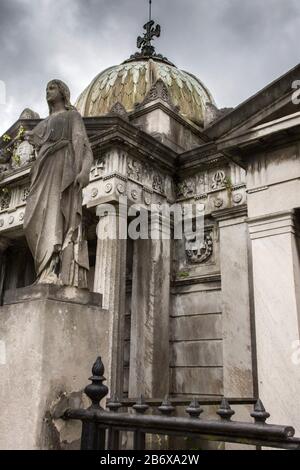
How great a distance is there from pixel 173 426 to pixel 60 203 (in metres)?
2.57

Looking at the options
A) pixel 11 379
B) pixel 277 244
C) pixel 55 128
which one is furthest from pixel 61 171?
pixel 277 244

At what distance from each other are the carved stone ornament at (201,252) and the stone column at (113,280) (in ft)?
A: 7.58

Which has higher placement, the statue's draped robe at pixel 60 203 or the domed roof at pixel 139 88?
the domed roof at pixel 139 88

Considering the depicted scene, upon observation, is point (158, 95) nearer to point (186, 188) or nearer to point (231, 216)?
point (186, 188)

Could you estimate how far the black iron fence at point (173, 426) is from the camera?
2545 millimetres

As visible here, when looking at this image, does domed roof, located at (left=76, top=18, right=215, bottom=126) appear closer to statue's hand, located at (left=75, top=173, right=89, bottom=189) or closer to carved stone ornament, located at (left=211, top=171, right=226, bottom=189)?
carved stone ornament, located at (left=211, top=171, right=226, bottom=189)

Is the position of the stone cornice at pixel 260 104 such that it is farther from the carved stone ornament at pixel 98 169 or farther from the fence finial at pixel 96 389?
the fence finial at pixel 96 389

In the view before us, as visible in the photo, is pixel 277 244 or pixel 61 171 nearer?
pixel 61 171

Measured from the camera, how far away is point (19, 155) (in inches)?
570
